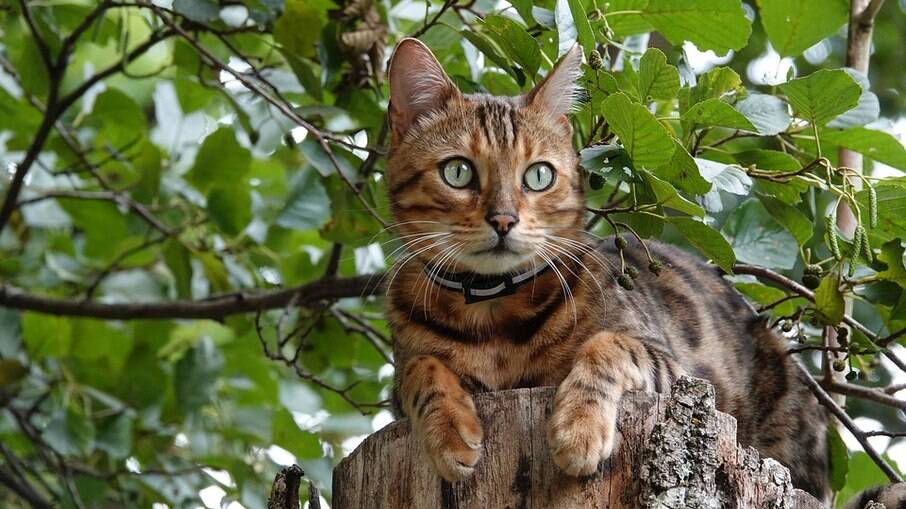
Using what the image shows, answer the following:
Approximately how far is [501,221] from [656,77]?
54cm

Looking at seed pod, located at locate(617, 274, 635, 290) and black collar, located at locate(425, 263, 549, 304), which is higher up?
black collar, located at locate(425, 263, 549, 304)

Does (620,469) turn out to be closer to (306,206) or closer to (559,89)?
(559,89)

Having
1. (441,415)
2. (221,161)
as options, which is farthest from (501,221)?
(221,161)

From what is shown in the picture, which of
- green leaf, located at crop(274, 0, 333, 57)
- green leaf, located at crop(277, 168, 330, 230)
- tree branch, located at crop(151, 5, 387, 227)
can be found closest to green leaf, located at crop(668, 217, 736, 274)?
tree branch, located at crop(151, 5, 387, 227)

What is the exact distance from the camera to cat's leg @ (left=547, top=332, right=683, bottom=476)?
246 centimetres

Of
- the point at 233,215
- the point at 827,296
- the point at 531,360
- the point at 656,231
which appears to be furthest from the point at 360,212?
the point at 827,296

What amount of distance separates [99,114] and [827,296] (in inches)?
120

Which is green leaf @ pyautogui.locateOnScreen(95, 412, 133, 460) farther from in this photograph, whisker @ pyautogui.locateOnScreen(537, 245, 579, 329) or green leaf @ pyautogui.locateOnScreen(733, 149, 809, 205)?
green leaf @ pyautogui.locateOnScreen(733, 149, 809, 205)

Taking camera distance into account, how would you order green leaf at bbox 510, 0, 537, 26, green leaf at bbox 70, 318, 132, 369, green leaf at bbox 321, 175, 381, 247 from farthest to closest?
green leaf at bbox 70, 318, 132, 369
green leaf at bbox 321, 175, 381, 247
green leaf at bbox 510, 0, 537, 26

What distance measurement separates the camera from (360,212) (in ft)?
12.9

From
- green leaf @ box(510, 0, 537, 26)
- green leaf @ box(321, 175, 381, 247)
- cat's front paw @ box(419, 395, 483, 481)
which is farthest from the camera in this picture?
green leaf @ box(321, 175, 381, 247)

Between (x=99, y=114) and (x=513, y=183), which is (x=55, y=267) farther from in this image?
(x=513, y=183)

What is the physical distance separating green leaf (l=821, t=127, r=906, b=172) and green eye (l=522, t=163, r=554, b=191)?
2.51 ft

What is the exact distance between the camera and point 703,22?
302cm
